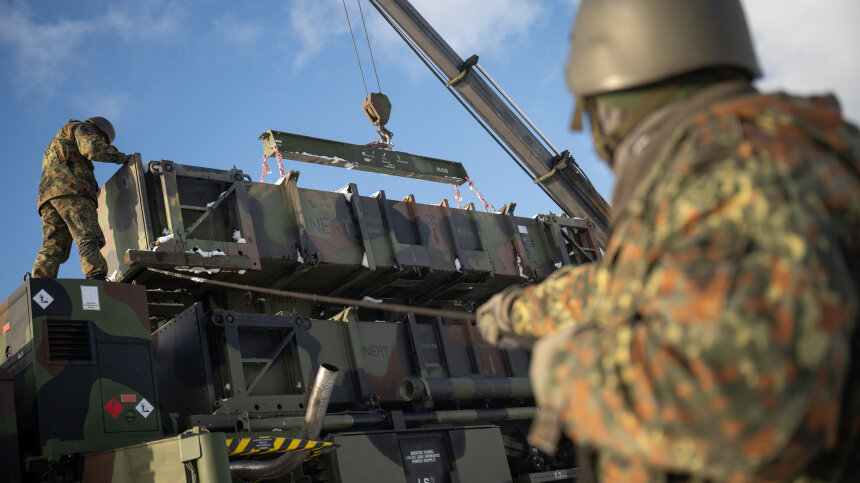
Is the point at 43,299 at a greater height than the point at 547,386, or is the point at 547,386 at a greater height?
the point at 43,299

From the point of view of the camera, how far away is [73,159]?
7629 millimetres

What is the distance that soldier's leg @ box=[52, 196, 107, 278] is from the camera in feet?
23.6

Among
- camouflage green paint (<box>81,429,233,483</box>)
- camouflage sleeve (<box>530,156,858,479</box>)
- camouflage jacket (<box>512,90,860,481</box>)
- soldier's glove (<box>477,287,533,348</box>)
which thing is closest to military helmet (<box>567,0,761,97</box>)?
camouflage jacket (<box>512,90,860,481</box>)

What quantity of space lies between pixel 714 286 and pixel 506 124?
32.9 ft

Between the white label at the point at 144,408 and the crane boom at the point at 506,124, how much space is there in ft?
19.6

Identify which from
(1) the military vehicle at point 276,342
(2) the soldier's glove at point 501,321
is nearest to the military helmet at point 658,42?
(2) the soldier's glove at point 501,321

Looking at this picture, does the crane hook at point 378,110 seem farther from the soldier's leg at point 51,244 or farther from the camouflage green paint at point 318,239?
the soldier's leg at point 51,244

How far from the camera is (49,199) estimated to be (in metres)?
7.52

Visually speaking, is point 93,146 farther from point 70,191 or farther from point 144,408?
point 144,408

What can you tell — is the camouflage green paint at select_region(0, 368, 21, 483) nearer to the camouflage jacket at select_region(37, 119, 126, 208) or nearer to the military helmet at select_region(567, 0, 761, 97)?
the camouflage jacket at select_region(37, 119, 126, 208)

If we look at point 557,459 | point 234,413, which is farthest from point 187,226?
point 557,459

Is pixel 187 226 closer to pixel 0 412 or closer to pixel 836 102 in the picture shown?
pixel 0 412

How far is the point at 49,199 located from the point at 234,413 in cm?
243

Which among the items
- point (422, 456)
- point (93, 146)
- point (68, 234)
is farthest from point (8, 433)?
point (422, 456)
